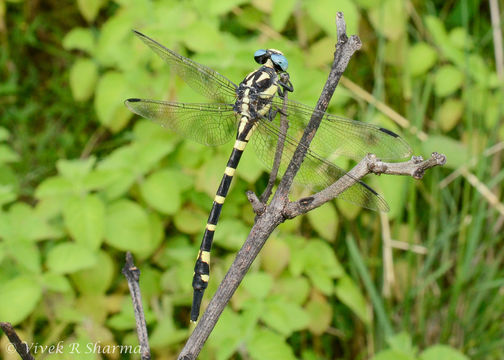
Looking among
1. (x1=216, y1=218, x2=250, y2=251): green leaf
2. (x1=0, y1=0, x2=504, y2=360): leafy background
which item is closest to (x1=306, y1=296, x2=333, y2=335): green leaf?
(x1=0, y1=0, x2=504, y2=360): leafy background

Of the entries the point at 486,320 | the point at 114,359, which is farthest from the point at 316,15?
the point at 114,359

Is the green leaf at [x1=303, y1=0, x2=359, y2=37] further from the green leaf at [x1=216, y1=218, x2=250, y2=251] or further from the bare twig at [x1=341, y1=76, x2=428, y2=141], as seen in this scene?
the green leaf at [x1=216, y1=218, x2=250, y2=251]

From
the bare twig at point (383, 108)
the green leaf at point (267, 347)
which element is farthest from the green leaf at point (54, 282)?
the bare twig at point (383, 108)

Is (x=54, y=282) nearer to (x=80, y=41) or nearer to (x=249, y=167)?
(x=249, y=167)

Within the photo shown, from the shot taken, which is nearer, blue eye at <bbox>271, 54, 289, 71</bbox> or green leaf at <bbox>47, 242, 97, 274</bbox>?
blue eye at <bbox>271, 54, 289, 71</bbox>

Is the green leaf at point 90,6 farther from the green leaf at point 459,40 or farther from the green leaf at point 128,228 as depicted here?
the green leaf at point 459,40
